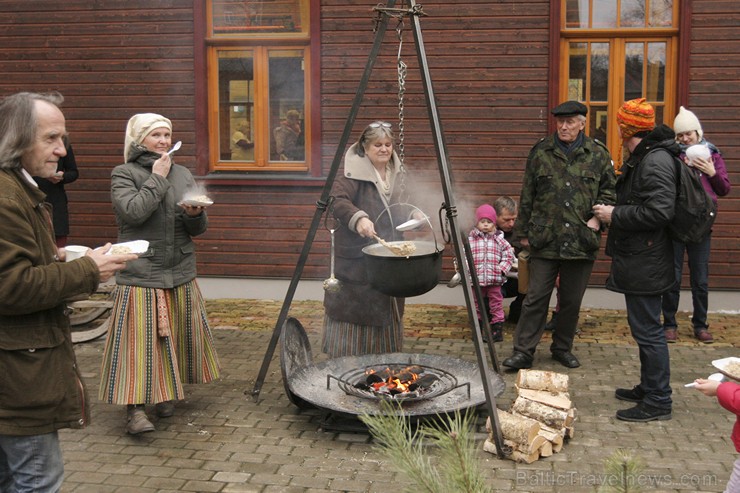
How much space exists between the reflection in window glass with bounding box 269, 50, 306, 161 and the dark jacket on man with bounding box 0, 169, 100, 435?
6391 mm

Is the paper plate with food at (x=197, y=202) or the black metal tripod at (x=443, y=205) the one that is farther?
the paper plate with food at (x=197, y=202)

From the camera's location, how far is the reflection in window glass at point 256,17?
30.2ft

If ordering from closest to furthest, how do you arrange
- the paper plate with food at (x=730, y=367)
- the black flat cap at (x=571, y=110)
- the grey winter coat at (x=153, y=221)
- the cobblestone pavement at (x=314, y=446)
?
1. the paper plate with food at (x=730, y=367)
2. the cobblestone pavement at (x=314, y=446)
3. the grey winter coat at (x=153, y=221)
4. the black flat cap at (x=571, y=110)

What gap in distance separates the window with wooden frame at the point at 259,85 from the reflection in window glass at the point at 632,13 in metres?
3.53

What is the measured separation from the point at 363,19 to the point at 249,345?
398 centimetres

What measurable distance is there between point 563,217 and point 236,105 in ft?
15.4

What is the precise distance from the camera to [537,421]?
476cm

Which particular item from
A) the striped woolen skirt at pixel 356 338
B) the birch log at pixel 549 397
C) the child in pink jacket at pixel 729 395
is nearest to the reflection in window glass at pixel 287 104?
the striped woolen skirt at pixel 356 338

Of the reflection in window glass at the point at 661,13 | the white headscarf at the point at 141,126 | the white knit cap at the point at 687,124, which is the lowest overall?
the white headscarf at the point at 141,126

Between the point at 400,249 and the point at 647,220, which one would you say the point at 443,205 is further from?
the point at 647,220

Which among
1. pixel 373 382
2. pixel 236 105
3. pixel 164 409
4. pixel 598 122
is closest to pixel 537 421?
pixel 373 382

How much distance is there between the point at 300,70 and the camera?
928 cm

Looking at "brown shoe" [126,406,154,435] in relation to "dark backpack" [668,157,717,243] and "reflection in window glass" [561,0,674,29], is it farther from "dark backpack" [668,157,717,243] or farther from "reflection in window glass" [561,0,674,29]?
"reflection in window glass" [561,0,674,29]

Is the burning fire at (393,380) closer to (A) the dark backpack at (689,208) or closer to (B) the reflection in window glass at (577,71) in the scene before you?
(A) the dark backpack at (689,208)
